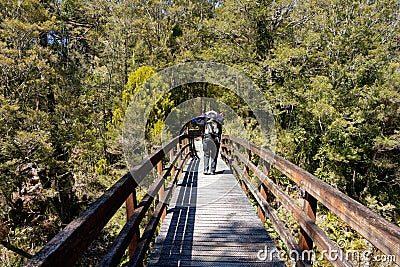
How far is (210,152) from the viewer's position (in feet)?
23.6

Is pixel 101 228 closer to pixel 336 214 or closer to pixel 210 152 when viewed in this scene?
pixel 336 214

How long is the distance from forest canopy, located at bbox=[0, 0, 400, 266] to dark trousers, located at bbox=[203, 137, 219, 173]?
25.2 ft

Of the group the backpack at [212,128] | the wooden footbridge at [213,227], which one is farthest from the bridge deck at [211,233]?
the backpack at [212,128]

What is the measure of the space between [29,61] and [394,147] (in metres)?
16.5

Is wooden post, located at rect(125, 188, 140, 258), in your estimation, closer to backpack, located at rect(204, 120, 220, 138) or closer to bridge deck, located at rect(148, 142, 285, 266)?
bridge deck, located at rect(148, 142, 285, 266)

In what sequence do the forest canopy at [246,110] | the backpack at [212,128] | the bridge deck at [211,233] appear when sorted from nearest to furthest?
the bridge deck at [211,233], the backpack at [212,128], the forest canopy at [246,110]

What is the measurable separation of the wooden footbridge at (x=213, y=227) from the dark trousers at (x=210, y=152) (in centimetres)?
135

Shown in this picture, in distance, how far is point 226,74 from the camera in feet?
58.5

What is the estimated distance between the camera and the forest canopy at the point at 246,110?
11891mm

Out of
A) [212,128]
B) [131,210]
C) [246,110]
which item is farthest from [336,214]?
[246,110]

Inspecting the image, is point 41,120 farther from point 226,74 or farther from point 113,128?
point 226,74

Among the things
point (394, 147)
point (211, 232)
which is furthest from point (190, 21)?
point (211, 232)

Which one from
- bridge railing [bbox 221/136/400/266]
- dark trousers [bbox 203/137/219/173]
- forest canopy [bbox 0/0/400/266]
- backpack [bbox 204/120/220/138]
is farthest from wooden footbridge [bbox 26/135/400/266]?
forest canopy [bbox 0/0/400/266]

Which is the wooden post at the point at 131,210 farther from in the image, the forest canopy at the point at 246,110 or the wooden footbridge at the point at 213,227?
the forest canopy at the point at 246,110
